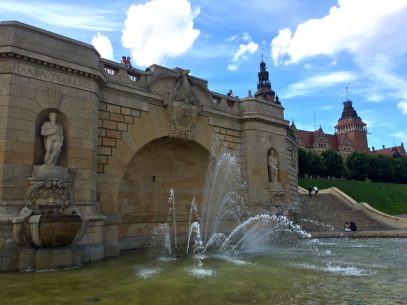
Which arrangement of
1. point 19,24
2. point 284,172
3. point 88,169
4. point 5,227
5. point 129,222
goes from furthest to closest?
point 284,172, point 129,222, point 88,169, point 19,24, point 5,227

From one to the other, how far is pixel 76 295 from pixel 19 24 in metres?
8.67

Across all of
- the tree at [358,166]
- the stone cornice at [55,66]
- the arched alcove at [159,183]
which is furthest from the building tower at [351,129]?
the stone cornice at [55,66]

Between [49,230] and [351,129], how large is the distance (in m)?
118

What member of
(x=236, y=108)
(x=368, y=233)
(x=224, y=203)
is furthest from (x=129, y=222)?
(x=368, y=233)

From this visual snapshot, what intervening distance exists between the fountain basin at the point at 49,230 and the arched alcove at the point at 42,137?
210 centimetres

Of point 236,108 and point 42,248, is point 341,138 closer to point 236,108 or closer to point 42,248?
point 236,108

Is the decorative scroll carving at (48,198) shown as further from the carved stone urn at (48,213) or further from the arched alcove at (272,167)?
the arched alcove at (272,167)

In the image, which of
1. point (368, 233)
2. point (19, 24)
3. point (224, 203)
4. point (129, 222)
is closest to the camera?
point (19, 24)

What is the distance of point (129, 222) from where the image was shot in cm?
1542

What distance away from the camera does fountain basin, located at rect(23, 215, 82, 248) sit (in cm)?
1005

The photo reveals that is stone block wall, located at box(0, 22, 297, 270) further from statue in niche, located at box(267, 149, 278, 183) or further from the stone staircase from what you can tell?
the stone staircase

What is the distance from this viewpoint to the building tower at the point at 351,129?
11188cm

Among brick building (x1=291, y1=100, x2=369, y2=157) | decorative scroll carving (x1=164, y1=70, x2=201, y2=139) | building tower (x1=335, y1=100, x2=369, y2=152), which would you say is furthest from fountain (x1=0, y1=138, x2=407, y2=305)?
building tower (x1=335, y1=100, x2=369, y2=152)

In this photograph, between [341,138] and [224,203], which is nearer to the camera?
[224,203]
